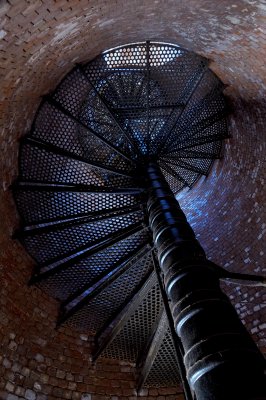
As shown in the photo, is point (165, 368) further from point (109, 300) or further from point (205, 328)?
point (205, 328)

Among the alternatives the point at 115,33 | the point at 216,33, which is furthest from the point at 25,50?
the point at 216,33

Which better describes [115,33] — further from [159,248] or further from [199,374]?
[199,374]

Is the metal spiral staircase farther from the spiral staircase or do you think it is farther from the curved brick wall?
the curved brick wall

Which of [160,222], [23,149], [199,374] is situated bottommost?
[199,374]

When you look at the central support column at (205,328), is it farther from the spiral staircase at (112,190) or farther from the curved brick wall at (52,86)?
the curved brick wall at (52,86)

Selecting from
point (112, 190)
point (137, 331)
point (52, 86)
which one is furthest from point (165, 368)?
point (52, 86)

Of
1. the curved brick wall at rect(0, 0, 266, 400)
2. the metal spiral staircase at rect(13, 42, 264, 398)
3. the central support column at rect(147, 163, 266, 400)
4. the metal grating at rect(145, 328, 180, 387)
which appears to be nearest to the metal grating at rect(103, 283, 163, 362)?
the metal spiral staircase at rect(13, 42, 264, 398)

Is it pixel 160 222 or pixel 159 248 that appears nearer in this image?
pixel 159 248

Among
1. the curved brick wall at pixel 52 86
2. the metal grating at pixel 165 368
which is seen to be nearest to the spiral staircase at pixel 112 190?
the metal grating at pixel 165 368
